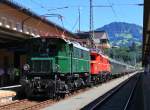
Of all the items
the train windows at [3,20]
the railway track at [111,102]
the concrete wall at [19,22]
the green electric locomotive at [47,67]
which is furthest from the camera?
the concrete wall at [19,22]

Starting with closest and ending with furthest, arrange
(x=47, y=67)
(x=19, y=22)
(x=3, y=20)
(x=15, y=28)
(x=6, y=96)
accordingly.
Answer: (x=6, y=96) → (x=47, y=67) → (x=3, y=20) → (x=15, y=28) → (x=19, y=22)

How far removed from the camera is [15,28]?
1519 inches

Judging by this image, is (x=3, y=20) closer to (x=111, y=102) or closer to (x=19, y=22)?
(x=19, y=22)

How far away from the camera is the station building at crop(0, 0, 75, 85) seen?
105ft

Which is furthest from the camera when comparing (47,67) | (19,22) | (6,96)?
(19,22)

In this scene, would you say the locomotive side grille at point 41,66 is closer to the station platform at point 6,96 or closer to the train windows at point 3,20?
the station platform at point 6,96

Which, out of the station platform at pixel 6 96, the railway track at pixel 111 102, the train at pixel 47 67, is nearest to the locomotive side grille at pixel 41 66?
the train at pixel 47 67

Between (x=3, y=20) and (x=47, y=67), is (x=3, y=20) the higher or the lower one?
the higher one

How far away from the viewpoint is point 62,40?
2483cm

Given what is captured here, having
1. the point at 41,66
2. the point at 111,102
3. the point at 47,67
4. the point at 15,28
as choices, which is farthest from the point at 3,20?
the point at 111,102

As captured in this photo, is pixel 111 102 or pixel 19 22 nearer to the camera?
pixel 111 102

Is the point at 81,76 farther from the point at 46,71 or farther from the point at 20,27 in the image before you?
the point at 20,27

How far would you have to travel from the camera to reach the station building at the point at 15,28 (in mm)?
32125

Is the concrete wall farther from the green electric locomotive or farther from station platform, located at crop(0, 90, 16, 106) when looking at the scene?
station platform, located at crop(0, 90, 16, 106)
